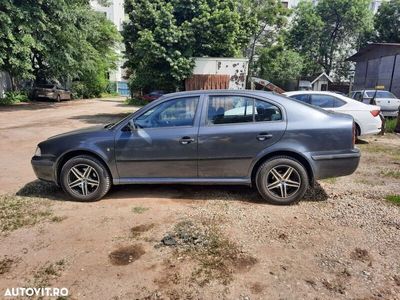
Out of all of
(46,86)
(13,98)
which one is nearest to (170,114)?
(13,98)

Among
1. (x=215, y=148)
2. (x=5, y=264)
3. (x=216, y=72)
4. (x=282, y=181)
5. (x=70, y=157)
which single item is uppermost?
(x=216, y=72)

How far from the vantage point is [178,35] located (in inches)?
477

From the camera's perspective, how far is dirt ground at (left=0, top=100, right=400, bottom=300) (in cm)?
287

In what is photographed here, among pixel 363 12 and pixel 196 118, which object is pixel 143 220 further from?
pixel 363 12

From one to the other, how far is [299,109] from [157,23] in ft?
30.4

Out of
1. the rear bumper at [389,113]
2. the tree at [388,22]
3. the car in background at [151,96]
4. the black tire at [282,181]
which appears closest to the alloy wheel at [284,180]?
the black tire at [282,181]

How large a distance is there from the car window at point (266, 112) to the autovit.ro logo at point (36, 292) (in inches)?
122

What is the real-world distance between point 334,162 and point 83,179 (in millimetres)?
3506

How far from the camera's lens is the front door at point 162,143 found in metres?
4.54

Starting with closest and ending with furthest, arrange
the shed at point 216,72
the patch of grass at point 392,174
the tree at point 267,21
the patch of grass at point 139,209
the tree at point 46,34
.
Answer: the patch of grass at point 139,209 → the patch of grass at point 392,174 → the shed at point 216,72 → the tree at point 46,34 → the tree at point 267,21

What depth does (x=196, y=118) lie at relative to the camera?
4582 millimetres

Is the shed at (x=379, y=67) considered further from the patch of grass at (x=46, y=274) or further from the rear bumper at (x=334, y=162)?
the patch of grass at (x=46, y=274)

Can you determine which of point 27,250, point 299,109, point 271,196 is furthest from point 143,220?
point 299,109

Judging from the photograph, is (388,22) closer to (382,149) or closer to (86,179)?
(382,149)
